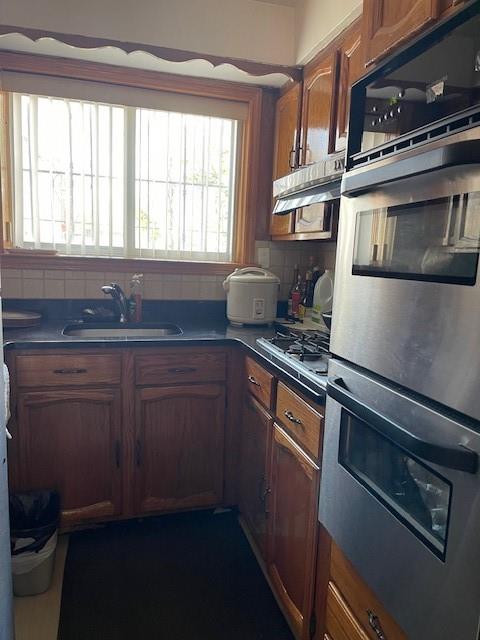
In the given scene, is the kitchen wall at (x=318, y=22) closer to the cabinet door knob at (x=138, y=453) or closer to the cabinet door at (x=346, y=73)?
the cabinet door at (x=346, y=73)

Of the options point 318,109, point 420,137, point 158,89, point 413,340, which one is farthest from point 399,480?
point 158,89

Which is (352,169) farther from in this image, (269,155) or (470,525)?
(269,155)

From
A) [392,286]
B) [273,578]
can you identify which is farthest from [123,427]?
[392,286]

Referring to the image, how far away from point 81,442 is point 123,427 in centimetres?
18

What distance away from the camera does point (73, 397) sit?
191cm

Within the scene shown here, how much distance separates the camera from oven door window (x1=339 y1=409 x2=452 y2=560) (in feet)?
2.77

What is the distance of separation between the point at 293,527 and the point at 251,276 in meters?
1.20

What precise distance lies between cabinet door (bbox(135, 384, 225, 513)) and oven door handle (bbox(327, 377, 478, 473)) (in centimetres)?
100

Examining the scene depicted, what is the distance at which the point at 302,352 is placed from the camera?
1.66m

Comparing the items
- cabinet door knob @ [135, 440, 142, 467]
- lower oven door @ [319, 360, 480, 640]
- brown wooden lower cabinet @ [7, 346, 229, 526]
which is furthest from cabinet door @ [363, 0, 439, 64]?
cabinet door knob @ [135, 440, 142, 467]

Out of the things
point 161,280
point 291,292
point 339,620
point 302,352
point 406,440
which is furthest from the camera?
point 291,292

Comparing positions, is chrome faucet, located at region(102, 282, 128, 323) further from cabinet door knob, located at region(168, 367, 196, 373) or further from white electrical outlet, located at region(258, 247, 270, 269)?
white electrical outlet, located at region(258, 247, 270, 269)

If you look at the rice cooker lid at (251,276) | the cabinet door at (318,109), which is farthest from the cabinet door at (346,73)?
the rice cooker lid at (251,276)

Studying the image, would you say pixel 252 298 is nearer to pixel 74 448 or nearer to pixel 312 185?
pixel 312 185
